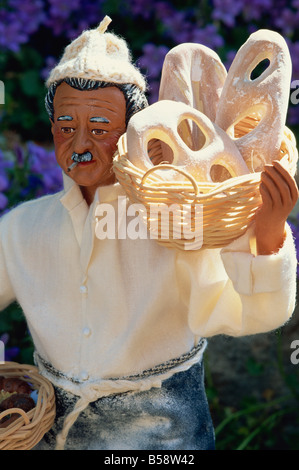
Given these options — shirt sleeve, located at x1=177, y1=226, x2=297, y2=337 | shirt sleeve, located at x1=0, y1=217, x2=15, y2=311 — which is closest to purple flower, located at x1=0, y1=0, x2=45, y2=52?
shirt sleeve, located at x1=0, y1=217, x2=15, y2=311

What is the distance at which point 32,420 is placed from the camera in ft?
5.90

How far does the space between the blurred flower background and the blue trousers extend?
2.04 m

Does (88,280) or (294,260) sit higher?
(294,260)

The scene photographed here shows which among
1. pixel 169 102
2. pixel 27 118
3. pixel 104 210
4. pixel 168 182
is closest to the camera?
pixel 168 182

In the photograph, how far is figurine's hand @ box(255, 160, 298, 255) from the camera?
59.5 inches

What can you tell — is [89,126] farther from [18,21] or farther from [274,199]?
[18,21]

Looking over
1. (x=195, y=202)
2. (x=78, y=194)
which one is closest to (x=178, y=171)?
(x=195, y=202)

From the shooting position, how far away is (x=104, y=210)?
1870mm

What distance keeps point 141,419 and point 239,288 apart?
0.54 metres

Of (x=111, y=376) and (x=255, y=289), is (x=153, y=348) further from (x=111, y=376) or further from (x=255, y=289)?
(x=255, y=289)

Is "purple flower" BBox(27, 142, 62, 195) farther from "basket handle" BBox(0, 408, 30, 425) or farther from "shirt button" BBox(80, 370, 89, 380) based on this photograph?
"basket handle" BBox(0, 408, 30, 425)

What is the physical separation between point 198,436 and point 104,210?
0.69 metres

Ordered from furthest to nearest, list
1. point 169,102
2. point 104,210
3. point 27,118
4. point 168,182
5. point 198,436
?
point 27,118 → point 198,436 → point 104,210 → point 169,102 → point 168,182
